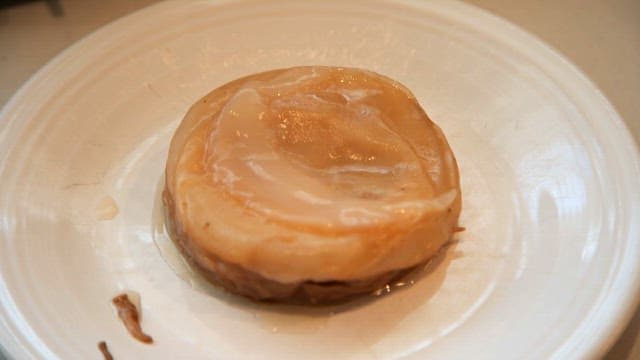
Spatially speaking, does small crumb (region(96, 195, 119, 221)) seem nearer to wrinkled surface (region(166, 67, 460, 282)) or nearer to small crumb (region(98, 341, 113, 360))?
wrinkled surface (region(166, 67, 460, 282))

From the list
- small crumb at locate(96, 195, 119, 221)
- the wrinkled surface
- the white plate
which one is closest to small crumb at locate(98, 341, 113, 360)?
the white plate

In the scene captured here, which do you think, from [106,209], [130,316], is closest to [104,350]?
[130,316]

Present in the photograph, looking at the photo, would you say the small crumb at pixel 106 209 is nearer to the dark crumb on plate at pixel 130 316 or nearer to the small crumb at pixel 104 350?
the dark crumb on plate at pixel 130 316

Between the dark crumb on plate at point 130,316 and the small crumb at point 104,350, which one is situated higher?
the dark crumb on plate at point 130,316

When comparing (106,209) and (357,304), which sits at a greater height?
(106,209)

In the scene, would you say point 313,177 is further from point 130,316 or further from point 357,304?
point 130,316

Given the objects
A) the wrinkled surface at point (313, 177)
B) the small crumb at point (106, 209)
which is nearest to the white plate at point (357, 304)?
the small crumb at point (106, 209)
